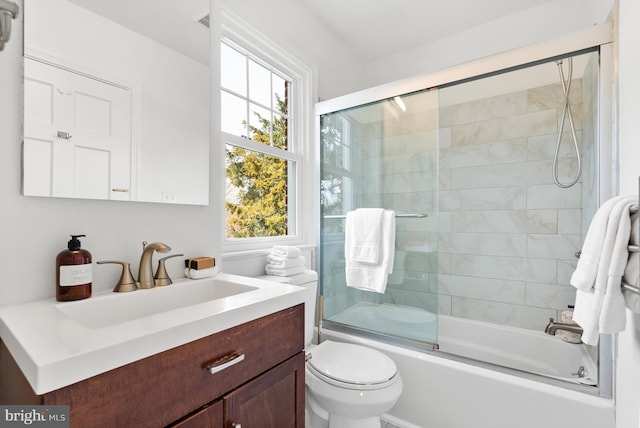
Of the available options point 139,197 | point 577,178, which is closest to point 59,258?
point 139,197

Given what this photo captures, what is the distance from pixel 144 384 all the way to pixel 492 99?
2.60m

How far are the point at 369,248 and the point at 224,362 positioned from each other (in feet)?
4.12

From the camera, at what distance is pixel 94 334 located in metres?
0.62

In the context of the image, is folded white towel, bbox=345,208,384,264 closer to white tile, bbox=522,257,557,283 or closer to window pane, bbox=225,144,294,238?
window pane, bbox=225,144,294,238

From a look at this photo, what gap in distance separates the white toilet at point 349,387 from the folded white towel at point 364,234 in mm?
539

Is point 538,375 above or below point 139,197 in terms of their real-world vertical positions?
below

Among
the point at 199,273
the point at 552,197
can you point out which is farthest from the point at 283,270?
the point at 552,197

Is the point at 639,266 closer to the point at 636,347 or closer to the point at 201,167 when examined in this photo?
the point at 636,347

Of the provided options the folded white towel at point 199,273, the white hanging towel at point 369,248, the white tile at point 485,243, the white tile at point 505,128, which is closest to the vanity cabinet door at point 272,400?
the folded white towel at point 199,273

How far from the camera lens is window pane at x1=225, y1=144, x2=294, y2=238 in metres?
1.68

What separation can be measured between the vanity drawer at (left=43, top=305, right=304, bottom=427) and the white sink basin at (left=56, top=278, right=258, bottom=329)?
9.5 inches

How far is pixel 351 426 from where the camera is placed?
132 centimetres

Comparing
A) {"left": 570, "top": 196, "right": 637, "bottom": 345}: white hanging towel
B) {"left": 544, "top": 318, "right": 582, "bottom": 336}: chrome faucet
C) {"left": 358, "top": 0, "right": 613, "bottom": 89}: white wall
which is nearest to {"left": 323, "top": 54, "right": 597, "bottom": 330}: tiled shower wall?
{"left": 544, "top": 318, "right": 582, "bottom": 336}: chrome faucet

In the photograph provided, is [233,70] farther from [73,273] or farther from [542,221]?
[542,221]
